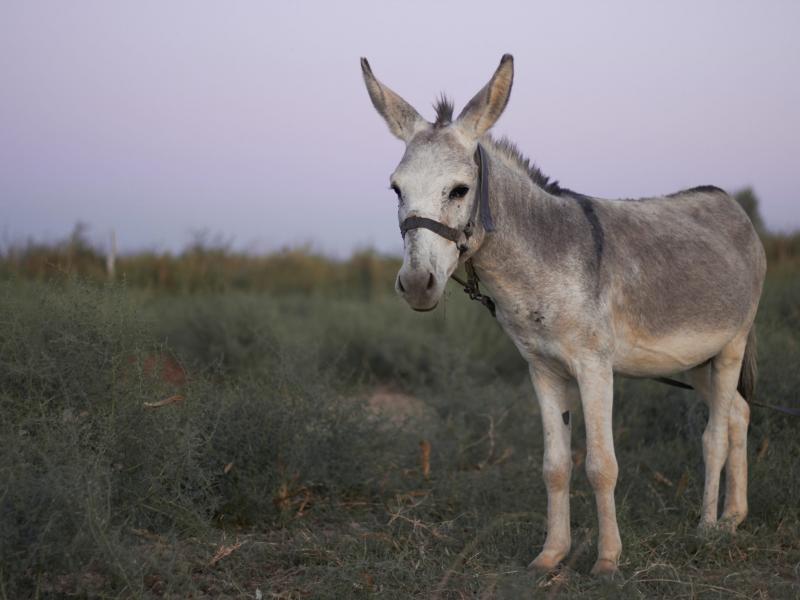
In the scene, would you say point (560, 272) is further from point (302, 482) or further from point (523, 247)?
point (302, 482)

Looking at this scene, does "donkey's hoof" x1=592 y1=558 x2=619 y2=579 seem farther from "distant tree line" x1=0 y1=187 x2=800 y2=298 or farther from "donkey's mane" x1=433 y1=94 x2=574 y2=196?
"distant tree line" x1=0 y1=187 x2=800 y2=298

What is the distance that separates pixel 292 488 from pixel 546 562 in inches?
70.1

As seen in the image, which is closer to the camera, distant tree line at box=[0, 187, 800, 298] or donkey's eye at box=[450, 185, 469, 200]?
donkey's eye at box=[450, 185, 469, 200]

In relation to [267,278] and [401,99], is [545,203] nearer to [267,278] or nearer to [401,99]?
[401,99]

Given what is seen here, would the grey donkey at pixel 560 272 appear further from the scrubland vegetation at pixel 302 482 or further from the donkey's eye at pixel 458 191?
the scrubland vegetation at pixel 302 482

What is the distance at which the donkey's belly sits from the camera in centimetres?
436

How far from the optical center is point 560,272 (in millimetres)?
4066

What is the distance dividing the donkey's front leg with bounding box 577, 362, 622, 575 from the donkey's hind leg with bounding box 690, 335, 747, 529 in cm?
115

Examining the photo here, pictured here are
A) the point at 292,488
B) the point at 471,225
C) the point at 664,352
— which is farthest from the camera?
the point at 292,488

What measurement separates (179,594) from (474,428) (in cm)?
364

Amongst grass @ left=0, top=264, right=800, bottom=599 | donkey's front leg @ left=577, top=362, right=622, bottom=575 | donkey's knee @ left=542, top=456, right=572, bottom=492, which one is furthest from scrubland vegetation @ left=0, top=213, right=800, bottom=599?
donkey's knee @ left=542, top=456, right=572, bottom=492

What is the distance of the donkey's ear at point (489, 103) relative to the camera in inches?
151

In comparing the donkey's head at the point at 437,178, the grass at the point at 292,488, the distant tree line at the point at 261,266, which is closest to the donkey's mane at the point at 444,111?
the donkey's head at the point at 437,178

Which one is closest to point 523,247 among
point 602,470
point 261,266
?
point 602,470
